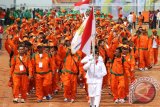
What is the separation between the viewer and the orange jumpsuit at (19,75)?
586 inches

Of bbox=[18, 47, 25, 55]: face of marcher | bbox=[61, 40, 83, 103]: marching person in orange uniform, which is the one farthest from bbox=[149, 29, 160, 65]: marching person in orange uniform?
bbox=[18, 47, 25, 55]: face of marcher

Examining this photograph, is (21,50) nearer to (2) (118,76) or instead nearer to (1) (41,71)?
(1) (41,71)

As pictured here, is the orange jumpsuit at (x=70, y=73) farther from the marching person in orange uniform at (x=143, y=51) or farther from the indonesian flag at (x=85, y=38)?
the marching person in orange uniform at (x=143, y=51)

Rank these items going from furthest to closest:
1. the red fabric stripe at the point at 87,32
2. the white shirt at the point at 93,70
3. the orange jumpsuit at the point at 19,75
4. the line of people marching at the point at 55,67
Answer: the line of people marching at the point at 55,67
the orange jumpsuit at the point at 19,75
the white shirt at the point at 93,70
the red fabric stripe at the point at 87,32

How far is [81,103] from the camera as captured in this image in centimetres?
1531

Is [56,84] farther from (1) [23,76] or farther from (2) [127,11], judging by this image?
(2) [127,11]

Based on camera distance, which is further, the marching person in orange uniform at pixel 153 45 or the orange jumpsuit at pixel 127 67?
the marching person in orange uniform at pixel 153 45

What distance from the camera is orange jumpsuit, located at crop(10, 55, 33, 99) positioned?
14891 mm

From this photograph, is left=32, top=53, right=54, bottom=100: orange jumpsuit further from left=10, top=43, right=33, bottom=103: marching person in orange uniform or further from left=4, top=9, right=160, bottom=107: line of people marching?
left=10, top=43, right=33, bottom=103: marching person in orange uniform

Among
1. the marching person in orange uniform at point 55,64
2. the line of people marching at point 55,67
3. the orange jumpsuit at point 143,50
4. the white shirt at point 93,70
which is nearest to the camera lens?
the white shirt at point 93,70

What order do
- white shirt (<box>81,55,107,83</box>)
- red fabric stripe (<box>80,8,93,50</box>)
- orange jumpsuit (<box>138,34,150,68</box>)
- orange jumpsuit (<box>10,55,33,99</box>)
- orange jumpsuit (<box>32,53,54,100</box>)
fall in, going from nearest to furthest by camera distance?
red fabric stripe (<box>80,8,93,50</box>) < white shirt (<box>81,55,107,83</box>) < orange jumpsuit (<box>10,55,33,99</box>) < orange jumpsuit (<box>32,53,54,100</box>) < orange jumpsuit (<box>138,34,150,68</box>)

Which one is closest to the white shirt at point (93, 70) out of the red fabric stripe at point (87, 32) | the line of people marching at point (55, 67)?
the red fabric stripe at point (87, 32)

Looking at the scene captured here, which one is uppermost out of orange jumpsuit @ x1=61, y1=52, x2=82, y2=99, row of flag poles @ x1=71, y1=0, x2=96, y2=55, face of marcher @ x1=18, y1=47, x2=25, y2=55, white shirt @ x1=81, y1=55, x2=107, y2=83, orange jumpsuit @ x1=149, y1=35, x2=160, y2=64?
row of flag poles @ x1=71, y1=0, x2=96, y2=55

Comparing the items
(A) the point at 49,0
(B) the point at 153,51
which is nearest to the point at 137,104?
(B) the point at 153,51
